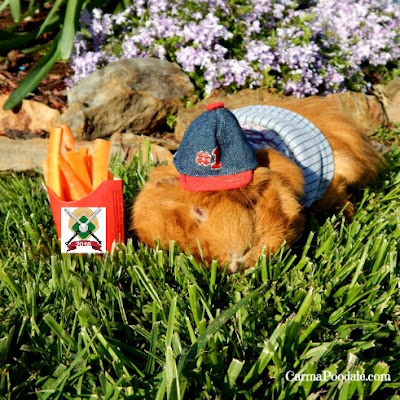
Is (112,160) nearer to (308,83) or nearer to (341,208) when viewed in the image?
(341,208)

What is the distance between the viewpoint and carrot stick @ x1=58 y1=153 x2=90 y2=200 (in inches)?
80.9

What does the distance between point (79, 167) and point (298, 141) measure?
1.00 metres

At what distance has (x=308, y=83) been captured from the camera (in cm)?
416

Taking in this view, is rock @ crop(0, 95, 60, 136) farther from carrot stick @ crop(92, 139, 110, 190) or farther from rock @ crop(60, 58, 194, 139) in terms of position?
carrot stick @ crop(92, 139, 110, 190)

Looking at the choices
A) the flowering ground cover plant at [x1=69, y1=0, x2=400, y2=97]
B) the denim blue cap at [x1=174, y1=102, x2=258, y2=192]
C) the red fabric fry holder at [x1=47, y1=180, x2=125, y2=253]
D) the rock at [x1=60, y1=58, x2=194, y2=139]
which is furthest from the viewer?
the flowering ground cover plant at [x1=69, y1=0, x2=400, y2=97]

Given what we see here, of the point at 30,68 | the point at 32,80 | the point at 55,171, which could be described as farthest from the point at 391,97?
the point at 55,171

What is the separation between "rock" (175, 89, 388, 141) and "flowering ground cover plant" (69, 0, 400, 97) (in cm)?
12

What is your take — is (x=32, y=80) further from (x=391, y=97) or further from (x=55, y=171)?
(x=391, y=97)

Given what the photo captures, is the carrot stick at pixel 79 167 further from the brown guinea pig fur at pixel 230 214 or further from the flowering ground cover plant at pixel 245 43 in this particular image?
the flowering ground cover plant at pixel 245 43

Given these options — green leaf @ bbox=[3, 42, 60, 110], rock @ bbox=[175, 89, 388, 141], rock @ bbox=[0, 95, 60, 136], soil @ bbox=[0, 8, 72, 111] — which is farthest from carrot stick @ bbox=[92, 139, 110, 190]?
soil @ bbox=[0, 8, 72, 111]

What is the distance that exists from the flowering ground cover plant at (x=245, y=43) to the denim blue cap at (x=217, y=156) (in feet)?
7.94


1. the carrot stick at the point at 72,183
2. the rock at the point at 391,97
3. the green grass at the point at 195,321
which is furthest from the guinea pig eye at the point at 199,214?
the rock at the point at 391,97

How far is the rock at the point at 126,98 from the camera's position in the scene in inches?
153

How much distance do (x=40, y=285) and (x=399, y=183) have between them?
86.8 inches
